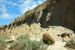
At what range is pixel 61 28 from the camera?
29.9 m

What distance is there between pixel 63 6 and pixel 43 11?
4107 millimetres

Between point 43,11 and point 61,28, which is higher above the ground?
point 43,11

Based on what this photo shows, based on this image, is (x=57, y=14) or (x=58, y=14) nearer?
(x=58, y=14)

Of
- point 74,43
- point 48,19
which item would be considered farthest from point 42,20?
point 74,43

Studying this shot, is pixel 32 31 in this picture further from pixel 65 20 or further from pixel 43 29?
pixel 65 20

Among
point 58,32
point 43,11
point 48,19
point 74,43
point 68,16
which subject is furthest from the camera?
point 43,11

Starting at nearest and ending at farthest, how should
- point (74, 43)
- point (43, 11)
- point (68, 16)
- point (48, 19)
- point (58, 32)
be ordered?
point (74, 43) → point (58, 32) → point (68, 16) → point (48, 19) → point (43, 11)

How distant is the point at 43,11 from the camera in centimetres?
3544

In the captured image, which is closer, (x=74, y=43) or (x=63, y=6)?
(x=74, y=43)

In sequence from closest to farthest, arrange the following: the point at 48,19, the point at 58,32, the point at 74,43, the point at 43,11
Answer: the point at 74,43 → the point at 58,32 → the point at 48,19 → the point at 43,11

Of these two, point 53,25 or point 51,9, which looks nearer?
point 53,25

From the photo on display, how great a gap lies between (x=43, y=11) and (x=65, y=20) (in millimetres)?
5153

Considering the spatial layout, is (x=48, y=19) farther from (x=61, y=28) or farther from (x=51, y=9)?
(x=61, y=28)

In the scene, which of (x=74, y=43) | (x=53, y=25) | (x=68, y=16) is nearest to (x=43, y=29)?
(x=53, y=25)
